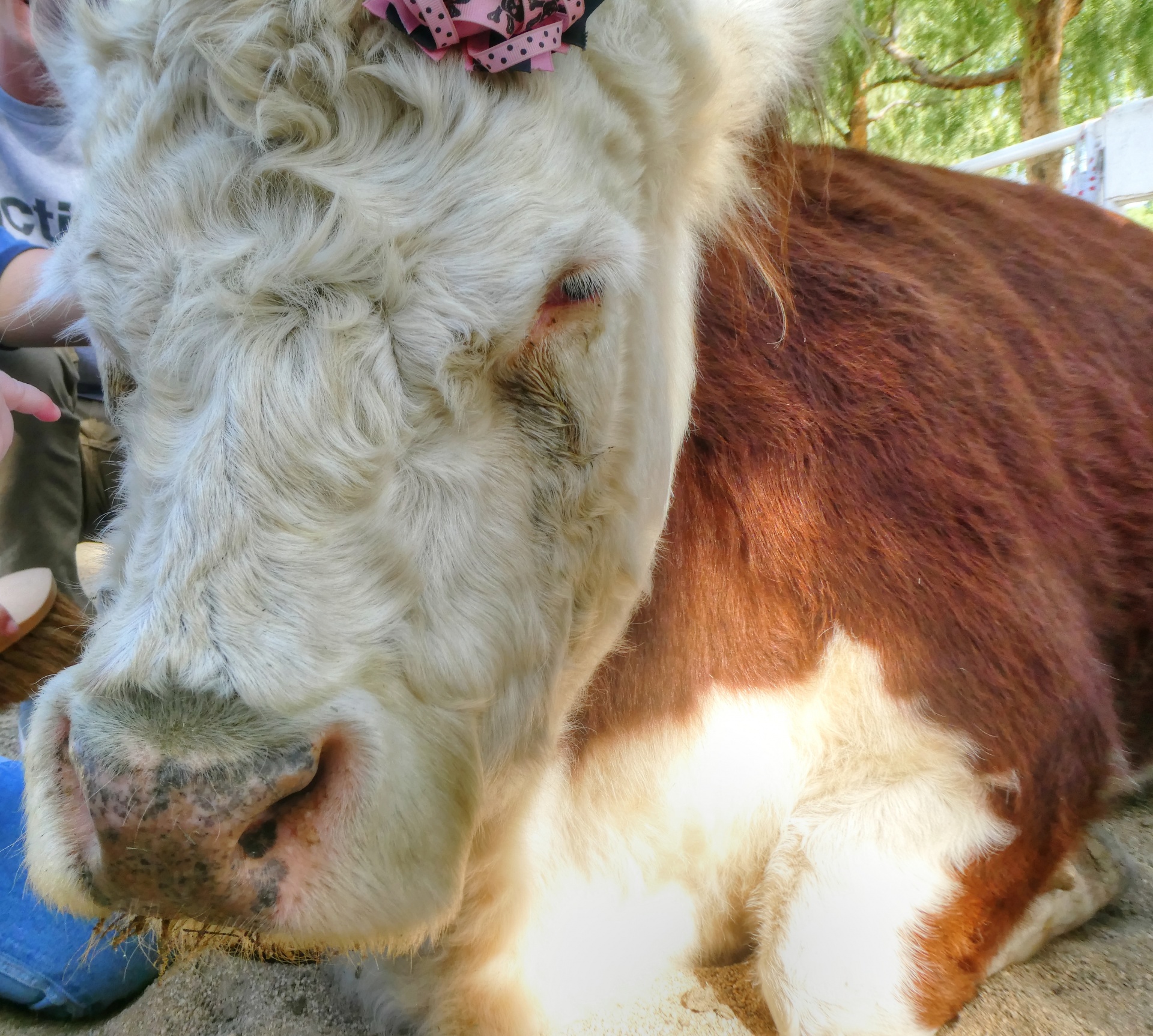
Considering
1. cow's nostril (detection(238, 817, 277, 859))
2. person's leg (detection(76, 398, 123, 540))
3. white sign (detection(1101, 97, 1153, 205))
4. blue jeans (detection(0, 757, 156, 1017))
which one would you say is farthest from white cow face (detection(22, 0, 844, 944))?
white sign (detection(1101, 97, 1153, 205))

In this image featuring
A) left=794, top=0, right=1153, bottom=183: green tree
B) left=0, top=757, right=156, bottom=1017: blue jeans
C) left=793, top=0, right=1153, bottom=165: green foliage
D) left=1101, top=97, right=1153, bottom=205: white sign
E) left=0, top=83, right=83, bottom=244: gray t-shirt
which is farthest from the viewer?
left=793, top=0, right=1153, bottom=165: green foliage

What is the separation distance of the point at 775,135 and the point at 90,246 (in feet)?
4.10

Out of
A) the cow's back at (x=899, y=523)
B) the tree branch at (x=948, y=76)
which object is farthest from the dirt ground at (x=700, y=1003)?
the tree branch at (x=948, y=76)

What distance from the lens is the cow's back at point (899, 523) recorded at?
5.72ft

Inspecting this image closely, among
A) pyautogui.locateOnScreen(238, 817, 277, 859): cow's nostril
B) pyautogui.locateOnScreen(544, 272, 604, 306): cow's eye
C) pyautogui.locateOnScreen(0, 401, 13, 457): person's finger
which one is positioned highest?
pyautogui.locateOnScreen(544, 272, 604, 306): cow's eye

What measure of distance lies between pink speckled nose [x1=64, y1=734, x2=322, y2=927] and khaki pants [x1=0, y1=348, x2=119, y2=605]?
1533mm

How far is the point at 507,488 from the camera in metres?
1.18

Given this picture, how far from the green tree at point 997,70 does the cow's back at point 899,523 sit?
669 cm

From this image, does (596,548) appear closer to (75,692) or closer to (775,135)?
(75,692)

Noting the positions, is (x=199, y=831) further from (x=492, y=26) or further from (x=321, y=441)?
(x=492, y=26)

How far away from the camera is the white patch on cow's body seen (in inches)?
66.3

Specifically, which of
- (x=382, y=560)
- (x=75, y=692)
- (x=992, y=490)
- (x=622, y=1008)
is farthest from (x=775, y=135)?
(x=622, y=1008)

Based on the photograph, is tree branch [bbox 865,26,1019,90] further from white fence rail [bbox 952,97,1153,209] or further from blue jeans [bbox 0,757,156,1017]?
blue jeans [bbox 0,757,156,1017]

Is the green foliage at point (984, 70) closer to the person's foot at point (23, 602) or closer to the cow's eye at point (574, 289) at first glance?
the cow's eye at point (574, 289)
